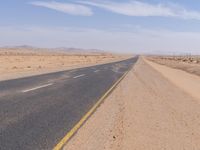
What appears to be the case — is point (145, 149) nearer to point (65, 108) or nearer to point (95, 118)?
point (95, 118)

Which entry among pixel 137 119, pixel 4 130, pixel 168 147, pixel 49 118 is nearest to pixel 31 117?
pixel 49 118

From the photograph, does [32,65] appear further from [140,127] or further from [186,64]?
[140,127]

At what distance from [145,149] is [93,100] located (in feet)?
20.4

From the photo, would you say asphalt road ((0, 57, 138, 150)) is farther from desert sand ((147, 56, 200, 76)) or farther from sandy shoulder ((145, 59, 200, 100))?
desert sand ((147, 56, 200, 76))

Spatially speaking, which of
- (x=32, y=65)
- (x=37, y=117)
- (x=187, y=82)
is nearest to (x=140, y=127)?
(x=37, y=117)

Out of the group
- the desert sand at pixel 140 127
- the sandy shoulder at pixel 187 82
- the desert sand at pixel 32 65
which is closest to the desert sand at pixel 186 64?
the sandy shoulder at pixel 187 82

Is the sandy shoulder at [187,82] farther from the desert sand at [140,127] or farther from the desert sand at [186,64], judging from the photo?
the desert sand at [140,127]

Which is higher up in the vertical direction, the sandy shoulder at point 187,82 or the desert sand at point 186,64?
the sandy shoulder at point 187,82

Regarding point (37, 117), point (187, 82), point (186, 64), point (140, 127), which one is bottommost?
point (186, 64)

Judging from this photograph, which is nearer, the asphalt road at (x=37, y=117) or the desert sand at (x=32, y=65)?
the asphalt road at (x=37, y=117)

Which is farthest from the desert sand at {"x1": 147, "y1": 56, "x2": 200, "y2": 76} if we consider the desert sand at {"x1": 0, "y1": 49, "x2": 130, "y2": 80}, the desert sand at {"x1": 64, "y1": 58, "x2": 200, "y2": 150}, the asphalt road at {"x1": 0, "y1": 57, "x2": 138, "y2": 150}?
the asphalt road at {"x1": 0, "y1": 57, "x2": 138, "y2": 150}

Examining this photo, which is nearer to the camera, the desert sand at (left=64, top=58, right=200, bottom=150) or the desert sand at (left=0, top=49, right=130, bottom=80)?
the desert sand at (left=64, top=58, right=200, bottom=150)

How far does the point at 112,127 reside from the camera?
811cm

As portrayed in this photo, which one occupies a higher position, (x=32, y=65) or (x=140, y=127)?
(x=140, y=127)
